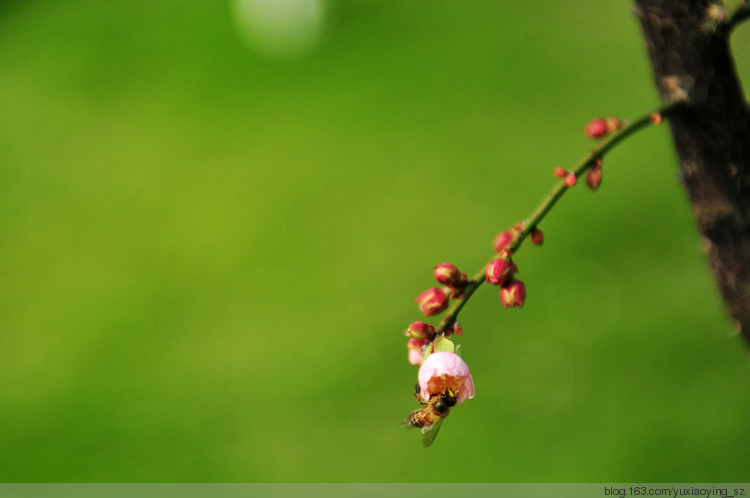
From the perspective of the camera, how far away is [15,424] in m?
1.87

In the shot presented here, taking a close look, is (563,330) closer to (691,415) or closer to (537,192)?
(691,415)

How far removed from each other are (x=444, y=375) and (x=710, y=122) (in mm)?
441

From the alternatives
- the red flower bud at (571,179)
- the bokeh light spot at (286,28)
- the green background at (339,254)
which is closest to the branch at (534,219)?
the red flower bud at (571,179)

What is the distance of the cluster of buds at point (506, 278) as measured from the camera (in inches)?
24.6

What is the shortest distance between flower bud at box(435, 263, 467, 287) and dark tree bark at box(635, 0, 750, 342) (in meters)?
0.32

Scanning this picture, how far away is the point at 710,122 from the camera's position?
79 centimetres

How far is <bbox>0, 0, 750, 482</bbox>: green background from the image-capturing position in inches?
68.6

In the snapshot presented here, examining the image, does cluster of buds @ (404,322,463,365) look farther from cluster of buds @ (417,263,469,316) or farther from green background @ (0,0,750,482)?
green background @ (0,0,750,482)

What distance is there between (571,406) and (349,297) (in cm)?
70

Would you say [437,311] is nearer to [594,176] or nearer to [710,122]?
[594,176]

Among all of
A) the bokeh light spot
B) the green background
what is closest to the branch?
the green background

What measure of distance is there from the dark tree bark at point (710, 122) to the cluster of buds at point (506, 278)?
284mm

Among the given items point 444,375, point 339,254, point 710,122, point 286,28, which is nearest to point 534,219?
point 444,375

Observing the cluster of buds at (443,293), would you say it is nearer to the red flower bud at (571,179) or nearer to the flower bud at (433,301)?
the flower bud at (433,301)
